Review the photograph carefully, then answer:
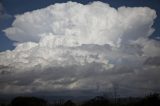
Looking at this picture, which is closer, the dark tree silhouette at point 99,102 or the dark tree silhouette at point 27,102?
the dark tree silhouette at point 99,102

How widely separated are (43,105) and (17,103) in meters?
16.3

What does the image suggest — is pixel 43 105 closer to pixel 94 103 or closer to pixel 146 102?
pixel 94 103

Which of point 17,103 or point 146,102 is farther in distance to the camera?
point 17,103

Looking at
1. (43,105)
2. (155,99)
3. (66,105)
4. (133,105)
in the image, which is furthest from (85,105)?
(43,105)

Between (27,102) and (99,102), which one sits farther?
(27,102)

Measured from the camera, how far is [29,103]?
177 m

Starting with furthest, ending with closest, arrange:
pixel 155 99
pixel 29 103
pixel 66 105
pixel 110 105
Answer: pixel 29 103
pixel 66 105
pixel 110 105
pixel 155 99

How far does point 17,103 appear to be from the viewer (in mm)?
179500

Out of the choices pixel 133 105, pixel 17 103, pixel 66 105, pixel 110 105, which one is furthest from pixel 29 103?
pixel 133 105

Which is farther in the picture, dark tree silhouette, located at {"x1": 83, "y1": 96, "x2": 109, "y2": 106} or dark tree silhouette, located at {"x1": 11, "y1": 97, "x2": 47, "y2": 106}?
dark tree silhouette, located at {"x1": 11, "y1": 97, "x2": 47, "y2": 106}

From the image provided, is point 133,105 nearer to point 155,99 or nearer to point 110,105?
point 155,99

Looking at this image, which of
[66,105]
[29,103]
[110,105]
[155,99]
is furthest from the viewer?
[29,103]

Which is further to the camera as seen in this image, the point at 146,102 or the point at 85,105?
the point at 85,105

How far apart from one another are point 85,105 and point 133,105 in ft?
98.9
